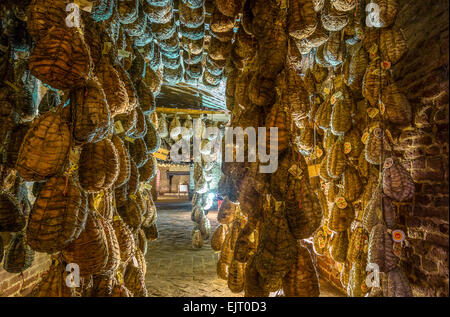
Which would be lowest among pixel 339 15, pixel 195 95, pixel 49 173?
pixel 49 173

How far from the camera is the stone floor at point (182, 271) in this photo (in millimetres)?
3354

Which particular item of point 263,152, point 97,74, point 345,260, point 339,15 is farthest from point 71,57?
point 345,260

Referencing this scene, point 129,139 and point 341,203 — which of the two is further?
point 341,203

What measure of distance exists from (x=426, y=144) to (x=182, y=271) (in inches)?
146

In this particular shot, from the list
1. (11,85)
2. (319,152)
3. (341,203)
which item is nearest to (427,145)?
(341,203)

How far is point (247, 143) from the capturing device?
166 centimetres

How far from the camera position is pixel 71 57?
1.06 metres

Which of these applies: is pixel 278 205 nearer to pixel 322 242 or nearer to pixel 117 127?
pixel 117 127

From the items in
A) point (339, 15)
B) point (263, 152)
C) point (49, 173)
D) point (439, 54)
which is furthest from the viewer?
point (339, 15)

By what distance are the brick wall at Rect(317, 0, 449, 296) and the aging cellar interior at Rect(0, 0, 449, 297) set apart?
0.04 ft

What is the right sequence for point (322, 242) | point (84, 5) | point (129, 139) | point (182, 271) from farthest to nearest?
point (182, 271) < point (322, 242) < point (129, 139) < point (84, 5)

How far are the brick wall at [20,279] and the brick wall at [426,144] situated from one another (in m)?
3.06

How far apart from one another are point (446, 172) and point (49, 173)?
7.58ft

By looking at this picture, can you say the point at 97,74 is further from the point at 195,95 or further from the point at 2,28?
the point at 195,95
